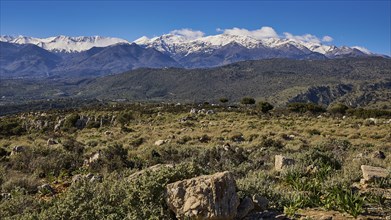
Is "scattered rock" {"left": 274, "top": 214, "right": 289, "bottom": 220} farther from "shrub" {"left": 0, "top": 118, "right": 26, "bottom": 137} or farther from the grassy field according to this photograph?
"shrub" {"left": 0, "top": 118, "right": 26, "bottom": 137}

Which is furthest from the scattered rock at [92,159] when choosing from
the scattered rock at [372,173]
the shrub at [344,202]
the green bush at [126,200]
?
the scattered rock at [372,173]

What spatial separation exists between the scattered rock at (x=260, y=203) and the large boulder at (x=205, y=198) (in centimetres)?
92

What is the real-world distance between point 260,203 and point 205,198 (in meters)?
1.66

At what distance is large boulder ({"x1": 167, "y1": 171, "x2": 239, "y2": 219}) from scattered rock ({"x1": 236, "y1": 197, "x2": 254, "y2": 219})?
0.33 meters

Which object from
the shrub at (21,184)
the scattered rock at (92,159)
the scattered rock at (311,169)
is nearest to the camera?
the shrub at (21,184)

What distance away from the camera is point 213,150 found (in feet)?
54.9

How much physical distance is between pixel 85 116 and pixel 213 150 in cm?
3833

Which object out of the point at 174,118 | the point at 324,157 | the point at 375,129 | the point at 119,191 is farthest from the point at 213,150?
the point at 174,118

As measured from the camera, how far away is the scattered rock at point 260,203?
26.0ft

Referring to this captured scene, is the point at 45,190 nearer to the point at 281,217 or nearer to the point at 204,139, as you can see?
the point at 281,217

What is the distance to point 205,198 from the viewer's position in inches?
270

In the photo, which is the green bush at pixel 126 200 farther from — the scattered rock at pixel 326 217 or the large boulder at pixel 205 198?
the scattered rock at pixel 326 217

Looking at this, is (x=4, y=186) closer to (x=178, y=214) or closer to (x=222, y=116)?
(x=178, y=214)

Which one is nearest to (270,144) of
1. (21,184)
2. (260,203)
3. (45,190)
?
(45,190)
